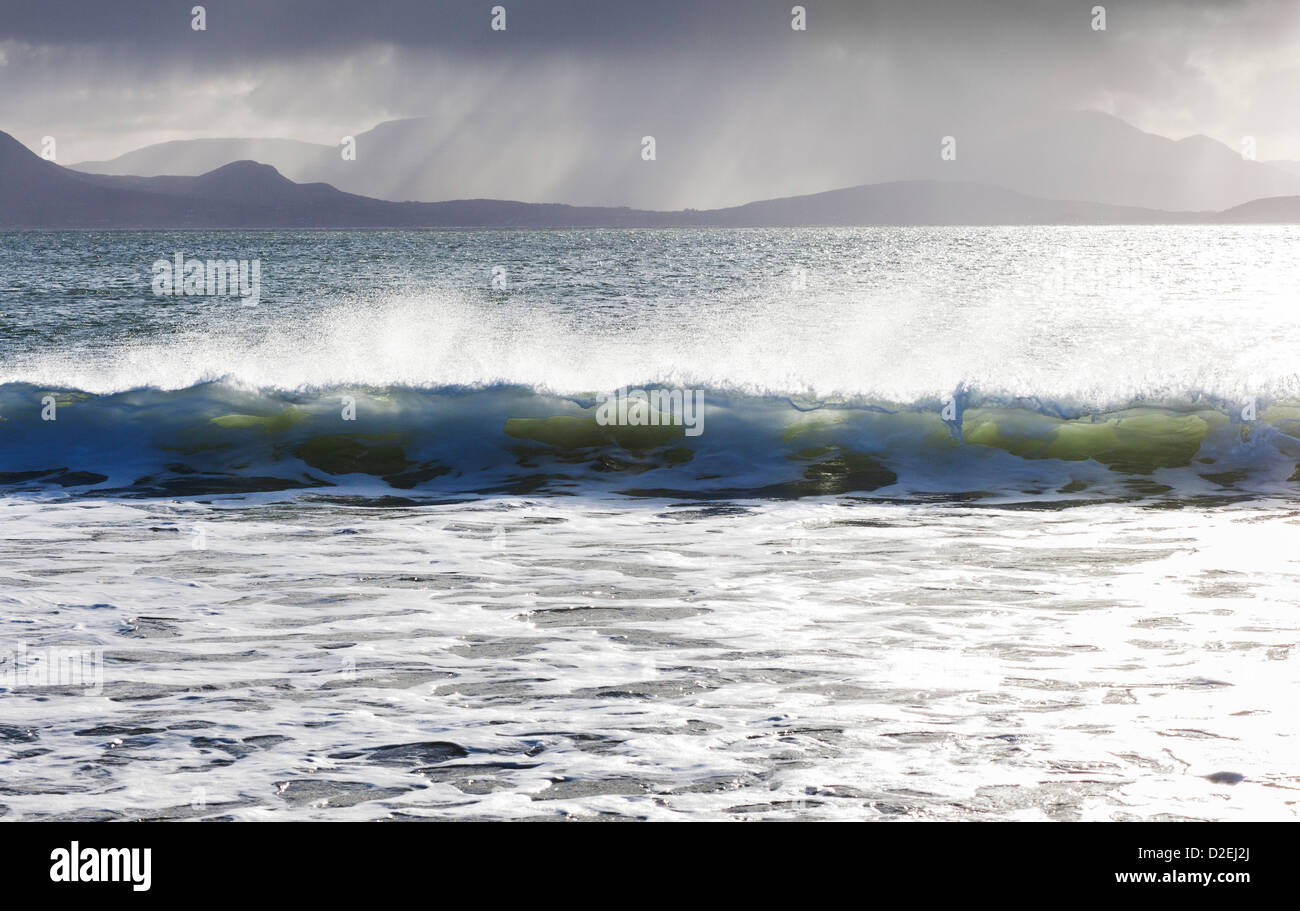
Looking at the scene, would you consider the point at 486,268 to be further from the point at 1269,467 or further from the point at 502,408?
the point at 1269,467

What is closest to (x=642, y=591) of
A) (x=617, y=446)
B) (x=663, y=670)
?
(x=663, y=670)

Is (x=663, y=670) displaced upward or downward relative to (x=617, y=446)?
downward

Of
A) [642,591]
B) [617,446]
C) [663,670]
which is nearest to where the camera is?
[663,670]

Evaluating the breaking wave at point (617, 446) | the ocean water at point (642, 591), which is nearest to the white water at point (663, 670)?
the ocean water at point (642, 591)

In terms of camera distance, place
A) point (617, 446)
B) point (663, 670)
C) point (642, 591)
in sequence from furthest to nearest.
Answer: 1. point (617, 446)
2. point (642, 591)
3. point (663, 670)

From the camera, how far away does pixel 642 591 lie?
837 centimetres

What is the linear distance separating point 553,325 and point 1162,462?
26.6m

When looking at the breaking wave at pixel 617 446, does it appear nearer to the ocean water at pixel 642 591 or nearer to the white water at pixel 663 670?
the ocean water at pixel 642 591

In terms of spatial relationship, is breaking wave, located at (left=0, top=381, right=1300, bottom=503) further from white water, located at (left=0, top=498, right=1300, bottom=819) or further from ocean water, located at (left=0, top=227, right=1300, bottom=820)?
white water, located at (left=0, top=498, right=1300, bottom=819)

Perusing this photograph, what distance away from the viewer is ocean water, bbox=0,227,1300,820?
5.05m

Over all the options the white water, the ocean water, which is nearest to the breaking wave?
the ocean water

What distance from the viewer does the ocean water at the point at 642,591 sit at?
199 inches

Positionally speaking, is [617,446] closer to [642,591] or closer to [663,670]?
[642,591]

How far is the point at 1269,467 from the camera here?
14.2 metres
